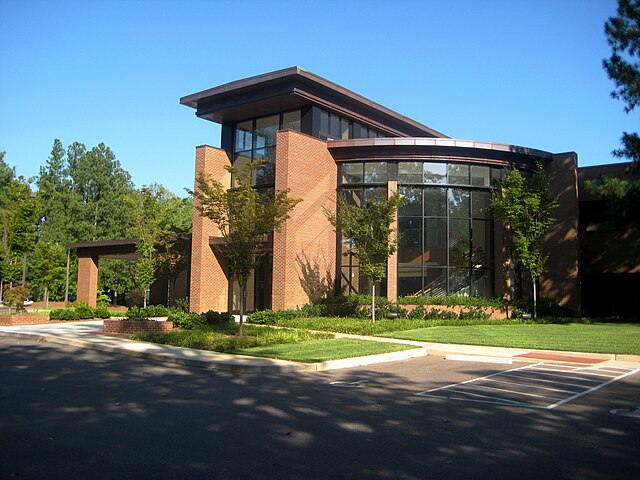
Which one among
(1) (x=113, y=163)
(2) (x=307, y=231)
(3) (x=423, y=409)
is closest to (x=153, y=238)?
(2) (x=307, y=231)

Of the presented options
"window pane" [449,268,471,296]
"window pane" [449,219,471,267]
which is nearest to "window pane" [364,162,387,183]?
"window pane" [449,219,471,267]

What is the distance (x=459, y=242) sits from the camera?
27.5 m

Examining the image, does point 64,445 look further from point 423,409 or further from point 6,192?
point 6,192

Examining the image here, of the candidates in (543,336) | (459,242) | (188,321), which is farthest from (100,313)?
(543,336)

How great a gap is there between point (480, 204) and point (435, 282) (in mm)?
4656

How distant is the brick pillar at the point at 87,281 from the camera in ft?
115

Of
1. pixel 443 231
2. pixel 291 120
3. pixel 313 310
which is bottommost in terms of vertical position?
pixel 313 310

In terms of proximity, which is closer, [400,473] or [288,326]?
[400,473]

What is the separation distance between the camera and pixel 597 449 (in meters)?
6.37

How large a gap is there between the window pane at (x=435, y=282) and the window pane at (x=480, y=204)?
342 cm

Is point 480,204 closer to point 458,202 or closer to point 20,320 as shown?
point 458,202

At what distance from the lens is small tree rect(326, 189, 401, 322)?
2256cm

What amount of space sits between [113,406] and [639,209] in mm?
22221

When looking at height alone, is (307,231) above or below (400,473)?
above
